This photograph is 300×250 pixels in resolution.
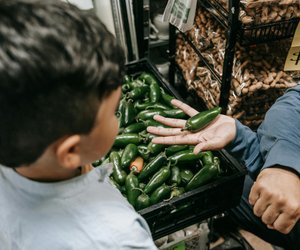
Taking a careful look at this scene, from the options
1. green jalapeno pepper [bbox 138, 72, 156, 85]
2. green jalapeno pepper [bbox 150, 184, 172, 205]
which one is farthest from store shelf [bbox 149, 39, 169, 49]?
green jalapeno pepper [bbox 150, 184, 172, 205]

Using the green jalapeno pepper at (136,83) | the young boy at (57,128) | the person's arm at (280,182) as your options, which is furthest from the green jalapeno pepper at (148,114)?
the young boy at (57,128)

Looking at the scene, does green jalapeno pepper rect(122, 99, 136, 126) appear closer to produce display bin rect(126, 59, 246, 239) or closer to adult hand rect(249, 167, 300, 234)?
produce display bin rect(126, 59, 246, 239)

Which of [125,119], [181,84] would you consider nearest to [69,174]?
[125,119]

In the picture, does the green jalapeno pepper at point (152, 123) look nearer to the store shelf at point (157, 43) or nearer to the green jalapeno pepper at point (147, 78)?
the green jalapeno pepper at point (147, 78)

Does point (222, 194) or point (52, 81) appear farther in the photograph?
point (222, 194)

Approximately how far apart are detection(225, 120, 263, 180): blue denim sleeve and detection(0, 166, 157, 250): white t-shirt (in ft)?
2.43

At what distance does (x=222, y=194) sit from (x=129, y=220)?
0.72m

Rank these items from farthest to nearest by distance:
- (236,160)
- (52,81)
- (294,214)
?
(236,160)
(294,214)
(52,81)

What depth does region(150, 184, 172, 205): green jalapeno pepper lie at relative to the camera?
1384 millimetres

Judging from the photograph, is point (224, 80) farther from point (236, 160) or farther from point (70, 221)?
point (70, 221)

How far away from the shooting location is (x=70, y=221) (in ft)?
2.47

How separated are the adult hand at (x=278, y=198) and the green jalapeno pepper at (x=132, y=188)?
1.50ft

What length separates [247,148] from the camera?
1439 mm

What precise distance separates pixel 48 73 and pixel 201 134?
0.97 meters
